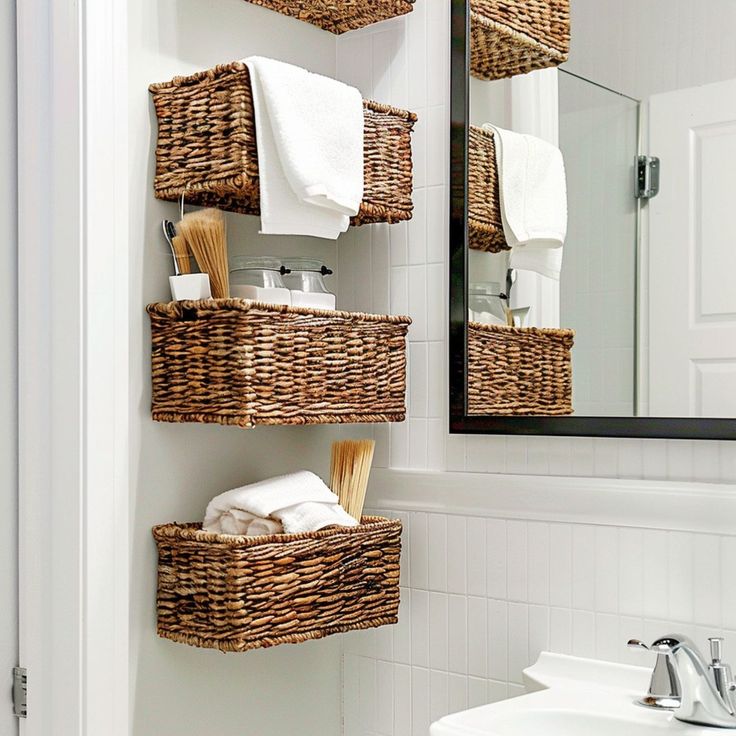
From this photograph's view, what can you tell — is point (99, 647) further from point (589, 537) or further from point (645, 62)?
point (645, 62)

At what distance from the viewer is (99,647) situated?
4.79 feet

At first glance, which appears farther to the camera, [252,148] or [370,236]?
[370,236]

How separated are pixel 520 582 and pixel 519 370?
0.34m

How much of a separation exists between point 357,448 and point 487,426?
220mm

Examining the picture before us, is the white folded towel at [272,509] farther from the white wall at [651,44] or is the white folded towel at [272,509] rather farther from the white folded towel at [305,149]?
the white wall at [651,44]

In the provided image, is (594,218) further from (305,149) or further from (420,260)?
(305,149)

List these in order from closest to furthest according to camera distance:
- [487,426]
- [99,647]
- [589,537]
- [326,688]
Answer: [99,647], [589,537], [487,426], [326,688]

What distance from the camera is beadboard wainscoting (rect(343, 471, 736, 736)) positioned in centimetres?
148

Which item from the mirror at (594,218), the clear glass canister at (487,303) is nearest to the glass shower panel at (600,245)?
the mirror at (594,218)

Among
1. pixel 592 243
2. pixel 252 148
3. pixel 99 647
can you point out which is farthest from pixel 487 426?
pixel 99 647

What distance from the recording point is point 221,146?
1.50 meters

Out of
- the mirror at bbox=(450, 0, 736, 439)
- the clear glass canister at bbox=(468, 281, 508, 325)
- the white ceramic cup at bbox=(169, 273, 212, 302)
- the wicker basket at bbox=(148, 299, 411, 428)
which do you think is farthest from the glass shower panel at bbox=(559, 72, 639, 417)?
the white ceramic cup at bbox=(169, 273, 212, 302)

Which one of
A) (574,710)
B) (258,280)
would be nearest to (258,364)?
(258,280)
